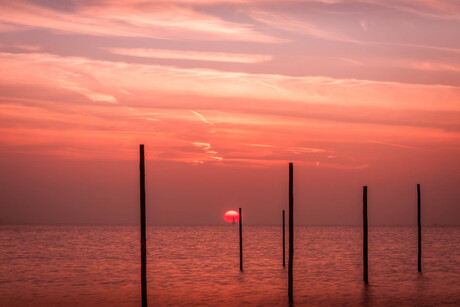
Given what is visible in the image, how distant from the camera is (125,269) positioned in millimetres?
44562

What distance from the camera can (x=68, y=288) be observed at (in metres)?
32.9

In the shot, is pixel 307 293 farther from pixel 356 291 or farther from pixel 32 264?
pixel 32 264

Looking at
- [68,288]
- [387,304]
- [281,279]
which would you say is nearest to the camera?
[387,304]

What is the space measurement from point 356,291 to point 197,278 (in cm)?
1035

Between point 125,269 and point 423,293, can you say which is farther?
point 125,269

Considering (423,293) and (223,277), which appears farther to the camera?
(223,277)

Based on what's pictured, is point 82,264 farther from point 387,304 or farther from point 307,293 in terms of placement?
point 387,304

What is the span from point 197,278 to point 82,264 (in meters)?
16.7

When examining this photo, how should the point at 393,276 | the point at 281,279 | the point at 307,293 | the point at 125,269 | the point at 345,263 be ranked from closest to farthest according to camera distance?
1. the point at 307,293
2. the point at 281,279
3. the point at 393,276
4. the point at 125,269
5. the point at 345,263

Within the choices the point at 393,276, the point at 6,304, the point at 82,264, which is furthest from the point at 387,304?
the point at 82,264

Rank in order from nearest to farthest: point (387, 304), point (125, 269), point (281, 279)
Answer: point (387, 304) → point (281, 279) → point (125, 269)

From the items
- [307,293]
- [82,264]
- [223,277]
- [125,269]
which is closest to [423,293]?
[307,293]

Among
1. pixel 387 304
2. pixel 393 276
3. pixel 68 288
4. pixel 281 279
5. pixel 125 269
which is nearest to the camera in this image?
pixel 387 304

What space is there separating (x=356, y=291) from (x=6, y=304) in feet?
52.9
